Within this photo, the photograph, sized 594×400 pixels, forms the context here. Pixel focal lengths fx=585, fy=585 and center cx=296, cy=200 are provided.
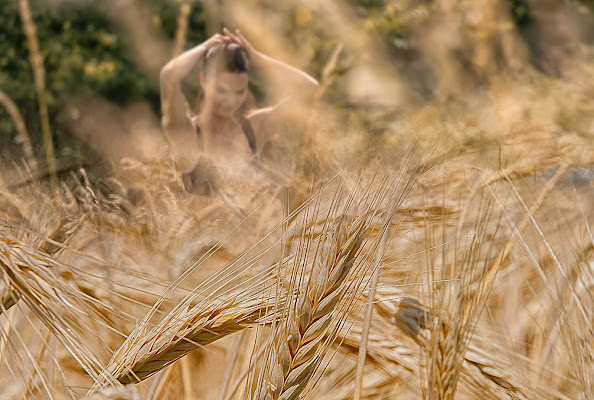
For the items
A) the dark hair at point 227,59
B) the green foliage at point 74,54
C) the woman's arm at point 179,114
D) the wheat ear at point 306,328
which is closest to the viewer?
the wheat ear at point 306,328

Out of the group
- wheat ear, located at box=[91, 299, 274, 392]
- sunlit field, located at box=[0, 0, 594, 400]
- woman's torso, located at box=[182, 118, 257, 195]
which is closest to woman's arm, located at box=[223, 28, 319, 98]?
woman's torso, located at box=[182, 118, 257, 195]

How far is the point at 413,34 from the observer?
1.71 m

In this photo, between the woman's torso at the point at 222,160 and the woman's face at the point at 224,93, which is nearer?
the woman's torso at the point at 222,160

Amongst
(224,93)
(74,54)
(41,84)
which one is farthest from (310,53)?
(41,84)

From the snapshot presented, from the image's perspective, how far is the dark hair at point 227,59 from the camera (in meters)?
Answer: 1.18

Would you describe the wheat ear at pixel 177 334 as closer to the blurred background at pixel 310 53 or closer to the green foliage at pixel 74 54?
the blurred background at pixel 310 53

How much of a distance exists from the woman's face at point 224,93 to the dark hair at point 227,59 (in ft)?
0.04

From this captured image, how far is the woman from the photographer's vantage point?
3.79ft

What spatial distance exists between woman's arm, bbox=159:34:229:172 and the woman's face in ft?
0.22

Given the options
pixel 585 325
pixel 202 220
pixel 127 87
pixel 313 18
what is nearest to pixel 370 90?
pixel 313 18

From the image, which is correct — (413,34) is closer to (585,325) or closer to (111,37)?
(111,37)

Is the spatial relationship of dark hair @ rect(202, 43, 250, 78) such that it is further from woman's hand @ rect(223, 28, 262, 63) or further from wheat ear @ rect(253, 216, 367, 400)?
wheat ear @ rect(253, 216, 367, 400)

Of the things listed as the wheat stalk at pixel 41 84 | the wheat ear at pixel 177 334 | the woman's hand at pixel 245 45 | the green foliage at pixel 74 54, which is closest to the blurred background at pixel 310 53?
the green foliage at pixel 74 54

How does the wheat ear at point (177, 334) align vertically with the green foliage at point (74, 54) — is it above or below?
below
